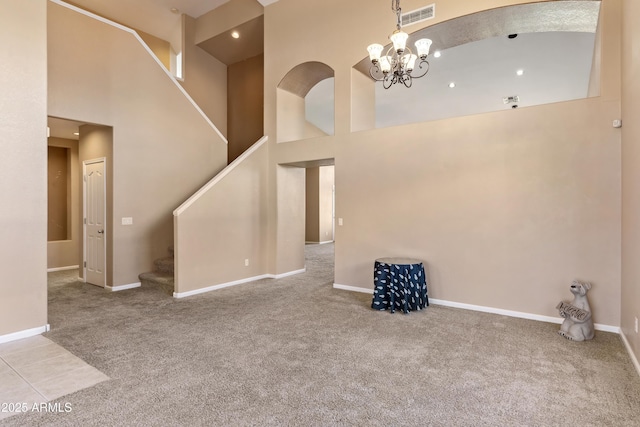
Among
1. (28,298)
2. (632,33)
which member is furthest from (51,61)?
(632,33)

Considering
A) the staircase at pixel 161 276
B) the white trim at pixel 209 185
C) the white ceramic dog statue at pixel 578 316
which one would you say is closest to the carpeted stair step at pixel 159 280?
the staircase at pixel 161 276

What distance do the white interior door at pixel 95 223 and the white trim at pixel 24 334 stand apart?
81.1 inches

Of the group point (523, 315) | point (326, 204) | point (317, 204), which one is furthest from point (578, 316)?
point (326, 204)

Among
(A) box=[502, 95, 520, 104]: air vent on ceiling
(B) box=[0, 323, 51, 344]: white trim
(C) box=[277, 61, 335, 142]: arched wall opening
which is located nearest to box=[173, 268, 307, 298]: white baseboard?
(B) box=[0, 323, 51, 344]: white trim

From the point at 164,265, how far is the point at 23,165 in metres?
2.66

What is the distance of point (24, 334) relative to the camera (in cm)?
360

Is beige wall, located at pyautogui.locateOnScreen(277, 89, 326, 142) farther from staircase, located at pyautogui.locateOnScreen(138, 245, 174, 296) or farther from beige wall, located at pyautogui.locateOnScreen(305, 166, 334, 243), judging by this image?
beige wall, located at pyautogui.locateOnScreen(305, 166, 334, 243)

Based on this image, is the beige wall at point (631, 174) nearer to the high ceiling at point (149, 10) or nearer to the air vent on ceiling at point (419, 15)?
the air vent on ceiling at point (419, 15)

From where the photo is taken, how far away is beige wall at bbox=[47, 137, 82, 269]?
7.19m

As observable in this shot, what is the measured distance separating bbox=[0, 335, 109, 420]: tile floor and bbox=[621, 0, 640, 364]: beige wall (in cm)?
443

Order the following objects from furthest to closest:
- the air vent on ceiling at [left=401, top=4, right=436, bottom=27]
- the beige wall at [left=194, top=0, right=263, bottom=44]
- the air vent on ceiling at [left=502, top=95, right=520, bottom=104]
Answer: the air vent on ceiling at [left=502, top=95, right=520, bottom=104] < the beige wall at [left=194, top=0, right=263, bottom=44] < the air vent on ceiling at [left=401, top=4, right=436, bottom=27]

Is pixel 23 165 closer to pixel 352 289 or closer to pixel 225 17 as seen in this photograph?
pixel 352 289

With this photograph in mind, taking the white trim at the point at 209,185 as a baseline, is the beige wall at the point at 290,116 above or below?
above

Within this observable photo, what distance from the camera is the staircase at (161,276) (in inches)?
213
